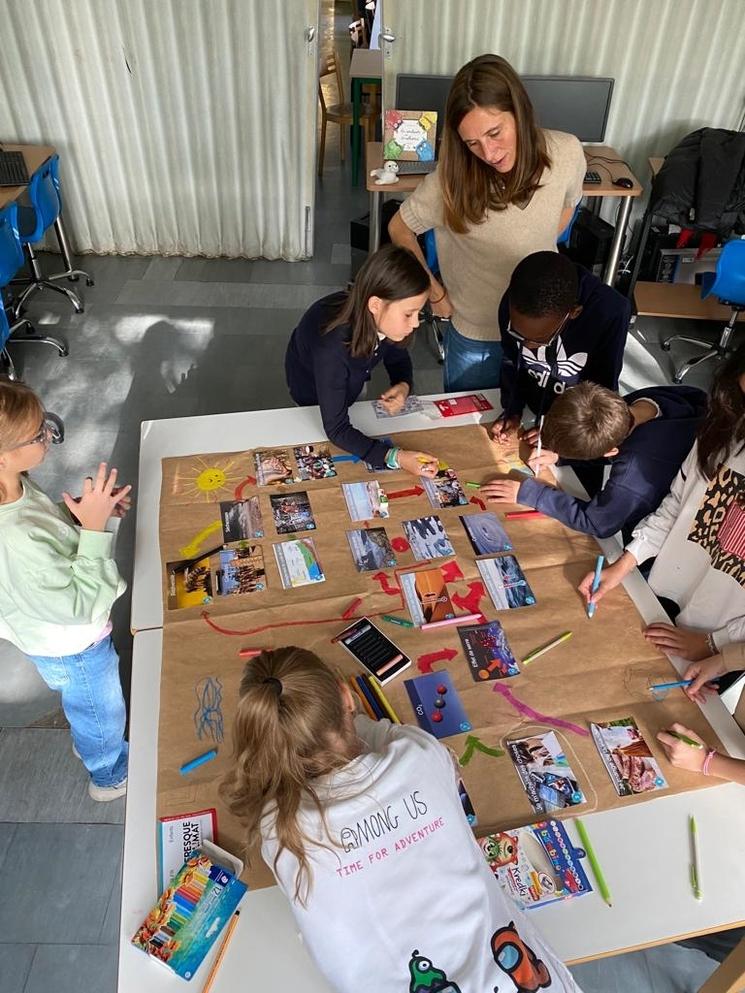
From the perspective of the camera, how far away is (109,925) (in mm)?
1829

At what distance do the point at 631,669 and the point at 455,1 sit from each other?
386cm

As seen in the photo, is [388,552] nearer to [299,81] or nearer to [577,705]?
[577,705]

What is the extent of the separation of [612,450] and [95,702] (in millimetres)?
1362

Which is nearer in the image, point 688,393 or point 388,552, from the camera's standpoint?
point 388,552

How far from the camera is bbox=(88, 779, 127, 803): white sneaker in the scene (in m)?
2.01

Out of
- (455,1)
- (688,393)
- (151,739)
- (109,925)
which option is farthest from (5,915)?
(455,1)

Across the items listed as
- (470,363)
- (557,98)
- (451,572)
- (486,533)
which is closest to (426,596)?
(451,572)

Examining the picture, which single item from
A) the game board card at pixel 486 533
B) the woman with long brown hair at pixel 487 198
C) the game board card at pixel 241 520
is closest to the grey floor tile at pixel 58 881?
the game board card at pixel 241 520

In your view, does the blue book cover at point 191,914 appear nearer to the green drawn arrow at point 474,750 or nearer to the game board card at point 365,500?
the green drawn arrow at point 474,750

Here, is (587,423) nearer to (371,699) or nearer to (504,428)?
(504,428)

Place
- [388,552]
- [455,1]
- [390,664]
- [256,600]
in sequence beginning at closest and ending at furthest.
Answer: [390,664] < [256,600] < [388,552] < [455,1]

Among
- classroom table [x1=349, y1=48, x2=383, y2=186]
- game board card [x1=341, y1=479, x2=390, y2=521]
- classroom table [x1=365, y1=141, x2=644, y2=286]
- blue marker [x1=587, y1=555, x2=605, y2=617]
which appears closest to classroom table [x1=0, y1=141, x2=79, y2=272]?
classroom table [x1=365, y1=141, x2=644, y2=286]

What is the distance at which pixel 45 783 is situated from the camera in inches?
82.0

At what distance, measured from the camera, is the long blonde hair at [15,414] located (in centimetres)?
143
